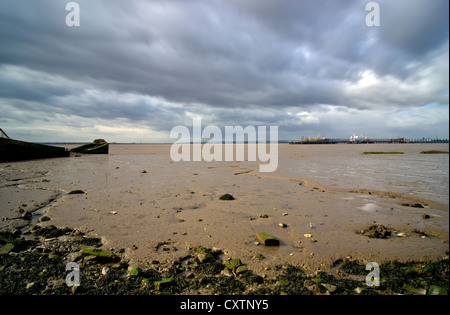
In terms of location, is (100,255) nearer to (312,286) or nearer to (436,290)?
(312,286)

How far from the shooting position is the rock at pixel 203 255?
13.6 feet

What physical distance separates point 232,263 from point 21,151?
2961 cm

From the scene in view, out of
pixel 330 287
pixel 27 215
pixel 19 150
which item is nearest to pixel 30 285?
pixel 27 215

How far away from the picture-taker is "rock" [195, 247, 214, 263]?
163 inches

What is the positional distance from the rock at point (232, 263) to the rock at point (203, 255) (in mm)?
341

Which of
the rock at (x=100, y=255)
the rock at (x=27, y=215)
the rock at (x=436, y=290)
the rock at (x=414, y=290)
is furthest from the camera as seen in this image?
the rock at (x=27, y=215)

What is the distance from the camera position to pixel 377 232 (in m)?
5.21

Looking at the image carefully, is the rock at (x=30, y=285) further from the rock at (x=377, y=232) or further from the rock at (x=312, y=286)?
the rock at (x=377, y=232)

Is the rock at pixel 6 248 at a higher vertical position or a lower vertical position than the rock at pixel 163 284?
higher

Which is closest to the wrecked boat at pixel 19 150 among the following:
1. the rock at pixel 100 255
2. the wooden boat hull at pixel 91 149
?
the wooden boat hull at pixel 91 149

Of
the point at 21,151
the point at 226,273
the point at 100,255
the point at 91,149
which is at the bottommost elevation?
the point at 226,273

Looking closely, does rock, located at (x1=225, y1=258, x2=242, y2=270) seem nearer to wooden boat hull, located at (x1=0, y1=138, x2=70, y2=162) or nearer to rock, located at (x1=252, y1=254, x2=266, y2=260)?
rock, located at (x1=252, y1=254, x2=266, y2=260)

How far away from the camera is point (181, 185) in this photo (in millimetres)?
11266
